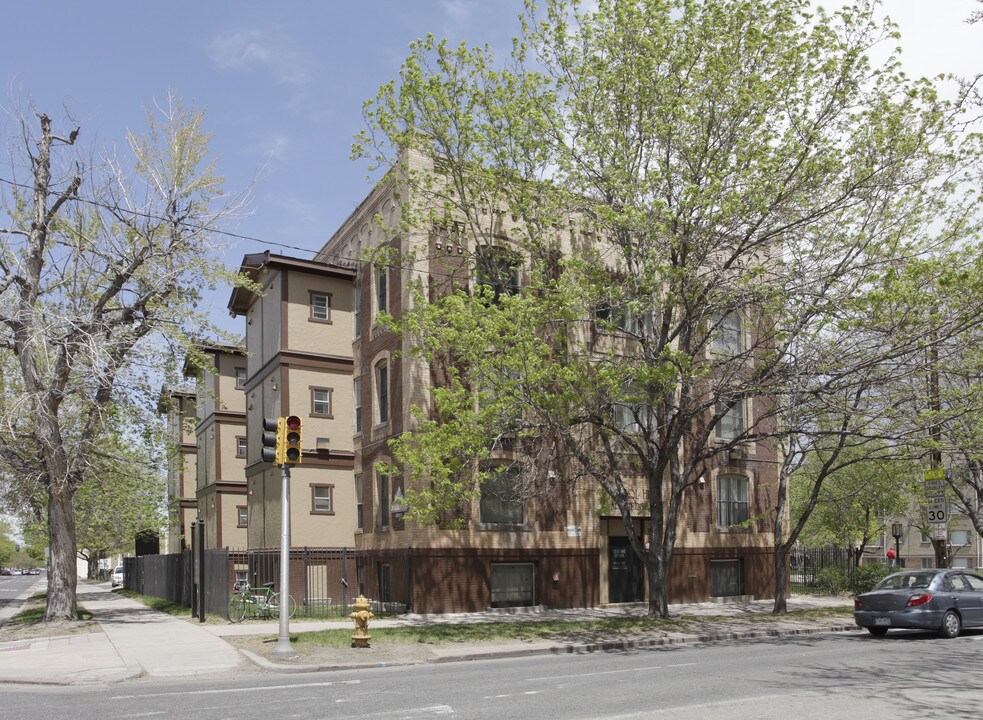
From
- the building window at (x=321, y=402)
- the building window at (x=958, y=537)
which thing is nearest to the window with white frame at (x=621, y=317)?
the building window at (x=321, y=402)

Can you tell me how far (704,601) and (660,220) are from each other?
16.3 meters

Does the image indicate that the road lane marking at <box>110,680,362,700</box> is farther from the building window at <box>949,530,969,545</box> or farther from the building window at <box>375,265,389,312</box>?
the building window at <box>949,530,969,545</box>

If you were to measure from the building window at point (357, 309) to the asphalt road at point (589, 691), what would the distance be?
53.2 ft

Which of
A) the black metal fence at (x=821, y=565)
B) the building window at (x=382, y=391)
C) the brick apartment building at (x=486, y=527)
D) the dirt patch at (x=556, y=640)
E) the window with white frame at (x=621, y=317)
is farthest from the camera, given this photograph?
the black metal fence at (x=821, y=565)

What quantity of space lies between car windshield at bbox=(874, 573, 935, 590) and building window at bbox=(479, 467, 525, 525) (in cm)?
1006

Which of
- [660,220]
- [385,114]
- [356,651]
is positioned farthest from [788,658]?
[385,114]

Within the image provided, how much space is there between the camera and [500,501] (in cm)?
2639

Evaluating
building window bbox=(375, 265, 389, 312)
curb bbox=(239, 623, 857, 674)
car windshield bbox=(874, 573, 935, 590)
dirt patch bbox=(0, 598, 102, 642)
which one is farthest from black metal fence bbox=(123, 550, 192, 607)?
car windshield bbox=(874, 573, 935, 590)

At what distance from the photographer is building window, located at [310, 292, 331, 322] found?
3059cm

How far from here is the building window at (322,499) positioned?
29.7 m

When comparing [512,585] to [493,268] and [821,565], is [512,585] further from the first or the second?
[821,565]

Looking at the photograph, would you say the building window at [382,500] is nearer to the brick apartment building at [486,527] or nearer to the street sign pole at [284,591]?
the brick apartment building at [486,527]

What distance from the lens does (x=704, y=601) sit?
99.8 feet

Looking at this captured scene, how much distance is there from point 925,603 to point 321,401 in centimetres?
1914
